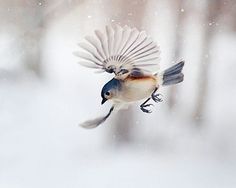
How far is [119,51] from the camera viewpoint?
1313mm

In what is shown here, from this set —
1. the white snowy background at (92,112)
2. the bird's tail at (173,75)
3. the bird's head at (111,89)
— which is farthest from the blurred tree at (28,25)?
the bird's tail at (173,75)

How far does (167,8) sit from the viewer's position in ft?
4.36

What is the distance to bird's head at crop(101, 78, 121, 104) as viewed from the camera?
132 cm

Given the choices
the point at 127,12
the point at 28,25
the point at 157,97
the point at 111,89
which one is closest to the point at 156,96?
the point at 157,97

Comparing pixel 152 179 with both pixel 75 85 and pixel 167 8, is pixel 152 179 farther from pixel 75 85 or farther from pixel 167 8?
pixel 167 8

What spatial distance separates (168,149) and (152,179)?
0.09m

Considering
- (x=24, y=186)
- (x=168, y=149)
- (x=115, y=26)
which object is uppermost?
(x=115, y=26)

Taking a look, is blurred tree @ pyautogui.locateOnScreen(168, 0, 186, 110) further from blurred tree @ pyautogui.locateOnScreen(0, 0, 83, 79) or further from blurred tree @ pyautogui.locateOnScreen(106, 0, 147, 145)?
blurred tree @ pyautogui.locateOnScreen(0, 0, 83, 79)

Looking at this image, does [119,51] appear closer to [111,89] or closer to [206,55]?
[111,89]

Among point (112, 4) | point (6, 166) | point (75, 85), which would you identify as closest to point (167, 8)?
point (112, 4)

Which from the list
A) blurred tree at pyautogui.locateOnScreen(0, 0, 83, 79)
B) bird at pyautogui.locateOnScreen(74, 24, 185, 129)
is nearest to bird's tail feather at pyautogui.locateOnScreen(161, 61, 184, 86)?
bird at pyautogui.locateOnScreen(74, 24, 185, 129)

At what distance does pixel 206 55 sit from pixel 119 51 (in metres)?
0.21

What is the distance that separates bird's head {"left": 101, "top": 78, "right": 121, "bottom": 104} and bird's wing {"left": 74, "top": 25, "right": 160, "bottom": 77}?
19 mm

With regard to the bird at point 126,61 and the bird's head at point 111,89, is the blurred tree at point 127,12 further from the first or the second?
the bird's head at point 111,89
